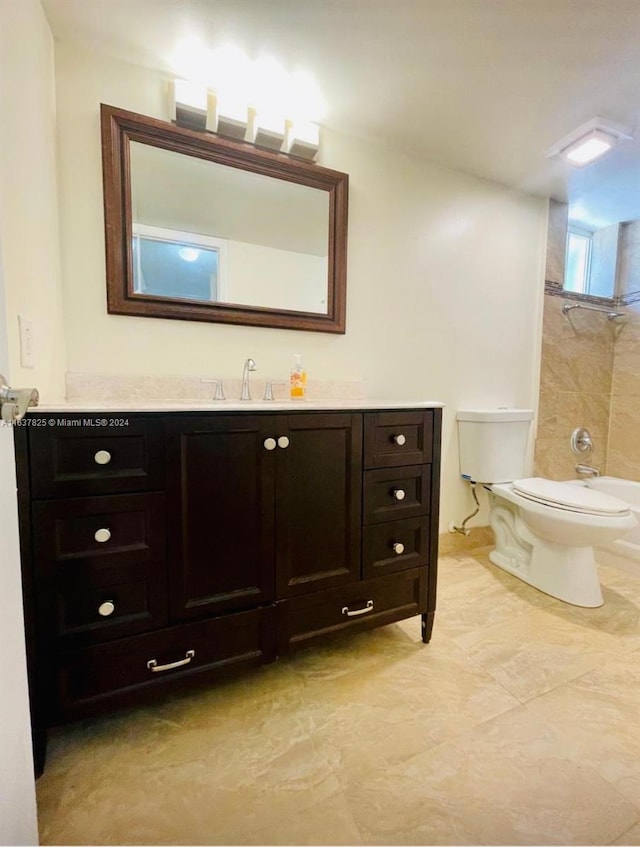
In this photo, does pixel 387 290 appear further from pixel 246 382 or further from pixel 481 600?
pixel 481 600

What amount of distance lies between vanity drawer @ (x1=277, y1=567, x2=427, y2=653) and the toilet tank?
861 mm

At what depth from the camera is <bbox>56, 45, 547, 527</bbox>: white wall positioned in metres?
1.27

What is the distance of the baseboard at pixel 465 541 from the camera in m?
2.08

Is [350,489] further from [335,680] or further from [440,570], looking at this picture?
[440,570]

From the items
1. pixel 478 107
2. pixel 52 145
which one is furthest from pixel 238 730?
pixel 478 107

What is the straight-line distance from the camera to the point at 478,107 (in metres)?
1.49

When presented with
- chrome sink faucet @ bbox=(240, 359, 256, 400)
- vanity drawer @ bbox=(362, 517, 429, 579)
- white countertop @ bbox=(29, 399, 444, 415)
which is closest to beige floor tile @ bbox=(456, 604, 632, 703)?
vanity drawer @ bbox=(362, 517, 429, 579)

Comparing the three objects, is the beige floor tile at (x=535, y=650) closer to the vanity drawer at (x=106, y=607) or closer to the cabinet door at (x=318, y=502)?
the cabinet door at (x=318, y=502)

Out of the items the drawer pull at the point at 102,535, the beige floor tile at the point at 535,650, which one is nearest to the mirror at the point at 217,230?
the drawer pull at the point at 102,535

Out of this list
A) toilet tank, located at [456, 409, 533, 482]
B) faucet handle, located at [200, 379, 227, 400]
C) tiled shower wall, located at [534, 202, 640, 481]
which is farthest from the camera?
tiled shower wall, located at [534, 202, 640, 481]

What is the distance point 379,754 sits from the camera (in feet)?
3.16

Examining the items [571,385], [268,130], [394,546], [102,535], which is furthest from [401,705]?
[571,385]

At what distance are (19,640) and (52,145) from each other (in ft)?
4.65

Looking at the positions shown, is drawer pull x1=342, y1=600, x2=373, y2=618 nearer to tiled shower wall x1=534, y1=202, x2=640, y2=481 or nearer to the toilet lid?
the toilet lid
